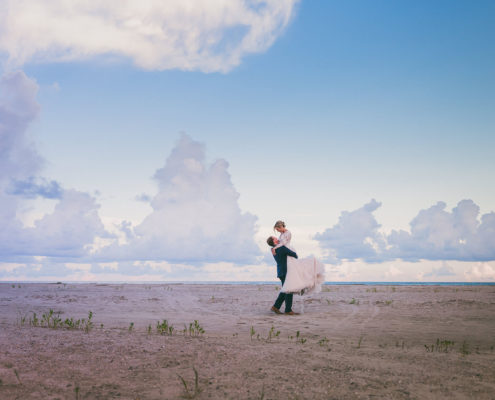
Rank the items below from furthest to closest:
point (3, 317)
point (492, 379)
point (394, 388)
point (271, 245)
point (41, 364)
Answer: point (271, 245)
point (3, 317)
point (41, 364)
point (492, 379)
point (394, 388)

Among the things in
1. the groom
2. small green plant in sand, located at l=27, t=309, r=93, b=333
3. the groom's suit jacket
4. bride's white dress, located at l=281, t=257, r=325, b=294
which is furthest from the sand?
the groom's suit jacket

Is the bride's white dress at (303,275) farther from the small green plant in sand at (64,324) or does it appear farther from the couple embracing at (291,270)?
the small green plant in sand at (64,324)

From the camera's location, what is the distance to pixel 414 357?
230 inches

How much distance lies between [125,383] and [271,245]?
7977 millimetres

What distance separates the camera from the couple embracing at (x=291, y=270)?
11.6 meters

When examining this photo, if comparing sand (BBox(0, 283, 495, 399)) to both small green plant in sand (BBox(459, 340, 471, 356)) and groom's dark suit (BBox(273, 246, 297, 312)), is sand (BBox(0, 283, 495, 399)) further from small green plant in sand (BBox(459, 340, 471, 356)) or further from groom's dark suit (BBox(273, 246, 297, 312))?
groom's dark suit (BBox(273, 246, 297, 312))

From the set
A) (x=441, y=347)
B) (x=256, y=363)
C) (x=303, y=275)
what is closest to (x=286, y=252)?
(x=303, y=275)

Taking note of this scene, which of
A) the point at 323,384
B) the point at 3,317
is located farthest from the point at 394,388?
the point at 3,317

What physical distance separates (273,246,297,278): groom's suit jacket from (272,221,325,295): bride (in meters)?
0.10

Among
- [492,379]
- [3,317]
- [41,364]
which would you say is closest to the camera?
[492,379]

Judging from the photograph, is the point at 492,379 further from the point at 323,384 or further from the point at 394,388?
the point at 323,384

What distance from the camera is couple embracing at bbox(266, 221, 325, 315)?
38.0 feet

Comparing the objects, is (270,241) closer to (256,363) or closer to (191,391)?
(256,363)

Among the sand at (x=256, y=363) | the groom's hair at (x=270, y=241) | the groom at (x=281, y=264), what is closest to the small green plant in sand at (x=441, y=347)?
the sand at (x=256, y=363)
